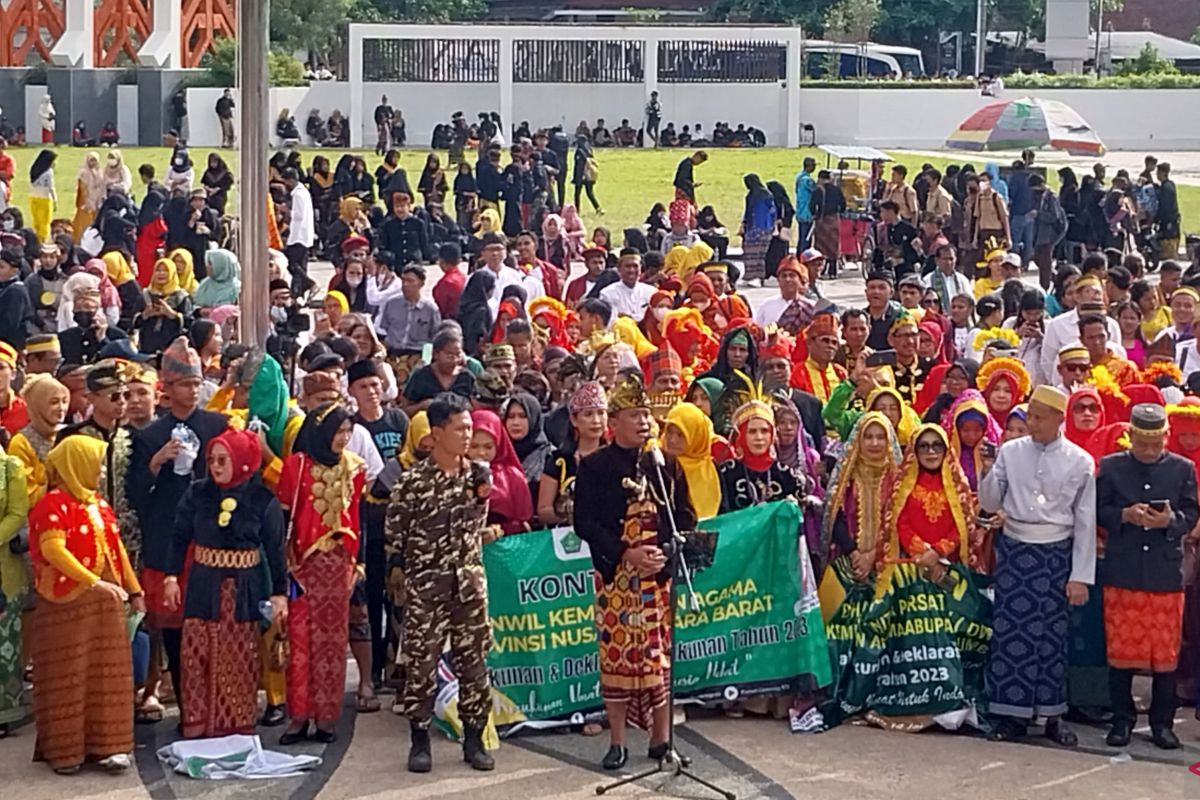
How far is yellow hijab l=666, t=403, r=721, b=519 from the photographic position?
27.0ft

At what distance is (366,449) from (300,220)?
41.5 ft

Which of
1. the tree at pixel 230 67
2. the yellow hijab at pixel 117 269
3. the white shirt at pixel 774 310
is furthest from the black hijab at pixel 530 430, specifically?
the tree at pixel 230 67

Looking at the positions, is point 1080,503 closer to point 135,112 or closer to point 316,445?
point 316,445

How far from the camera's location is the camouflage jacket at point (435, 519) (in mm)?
7520

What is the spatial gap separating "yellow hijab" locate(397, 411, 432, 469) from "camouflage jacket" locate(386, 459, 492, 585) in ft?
1.88

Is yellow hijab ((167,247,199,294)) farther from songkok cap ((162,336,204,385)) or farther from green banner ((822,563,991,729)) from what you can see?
green banner ((822,563,991,729))

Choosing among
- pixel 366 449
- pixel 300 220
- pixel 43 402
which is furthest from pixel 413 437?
pixel 300 220

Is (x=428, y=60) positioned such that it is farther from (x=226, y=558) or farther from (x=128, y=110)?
(x=226, y=558)

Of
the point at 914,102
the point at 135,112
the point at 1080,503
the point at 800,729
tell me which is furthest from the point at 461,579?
the point at 914,102

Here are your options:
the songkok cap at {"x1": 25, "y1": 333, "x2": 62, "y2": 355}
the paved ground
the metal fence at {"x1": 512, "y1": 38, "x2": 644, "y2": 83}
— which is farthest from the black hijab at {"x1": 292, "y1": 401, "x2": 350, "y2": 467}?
the metal fence at {"x1": 512, "y1": 38, "x2": 644, "y2": 83}

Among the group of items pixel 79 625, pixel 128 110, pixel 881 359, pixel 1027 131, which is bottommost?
pixel 79 625

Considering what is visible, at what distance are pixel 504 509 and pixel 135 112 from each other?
38.7 meters

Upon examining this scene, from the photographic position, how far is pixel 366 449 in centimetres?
852

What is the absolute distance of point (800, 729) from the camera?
26.9 ft
